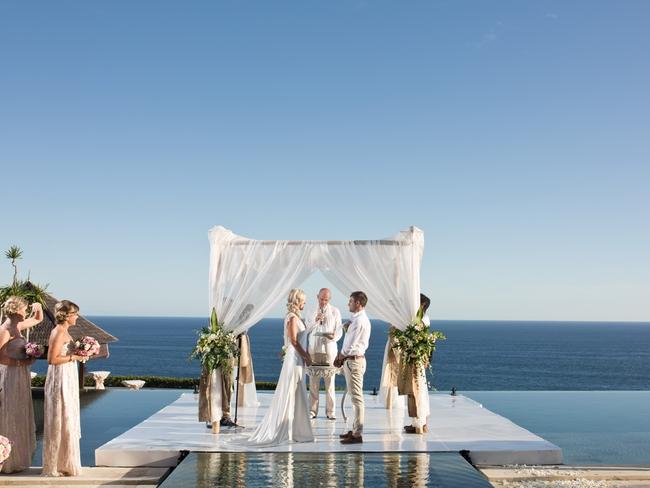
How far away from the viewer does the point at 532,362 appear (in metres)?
78.5

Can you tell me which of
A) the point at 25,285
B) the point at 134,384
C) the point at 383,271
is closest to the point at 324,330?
the point at 383,271

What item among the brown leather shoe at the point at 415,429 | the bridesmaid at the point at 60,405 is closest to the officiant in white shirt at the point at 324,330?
the brown leather shoe at the point at 415,429

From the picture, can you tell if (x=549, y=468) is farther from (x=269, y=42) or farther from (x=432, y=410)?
(x=269, y=42)

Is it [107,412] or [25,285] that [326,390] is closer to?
[107,412]

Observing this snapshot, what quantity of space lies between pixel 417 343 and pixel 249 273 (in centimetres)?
237

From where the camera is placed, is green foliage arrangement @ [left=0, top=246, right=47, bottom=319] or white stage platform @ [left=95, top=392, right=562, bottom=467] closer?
white stage platform @ [left=95, top=392, right=562, bottom=467]

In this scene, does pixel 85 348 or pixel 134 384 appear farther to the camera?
pixel 134 384

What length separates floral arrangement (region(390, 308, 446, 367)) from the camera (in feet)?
28.2

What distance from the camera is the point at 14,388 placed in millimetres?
6621

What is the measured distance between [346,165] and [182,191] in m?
8.85

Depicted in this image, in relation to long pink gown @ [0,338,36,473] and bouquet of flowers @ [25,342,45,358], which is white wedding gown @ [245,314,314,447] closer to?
long pink gown @ [0,338,36,473]

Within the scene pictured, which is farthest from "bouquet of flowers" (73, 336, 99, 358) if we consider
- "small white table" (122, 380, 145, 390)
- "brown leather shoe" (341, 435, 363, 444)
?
"small white table" (122, 380, 145, 390)

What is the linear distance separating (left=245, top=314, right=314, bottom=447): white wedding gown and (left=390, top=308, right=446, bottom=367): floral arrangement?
1521 mm

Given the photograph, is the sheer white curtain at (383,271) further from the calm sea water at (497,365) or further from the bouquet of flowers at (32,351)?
the calm sea water at (497,365)
